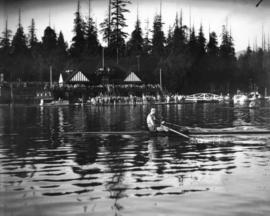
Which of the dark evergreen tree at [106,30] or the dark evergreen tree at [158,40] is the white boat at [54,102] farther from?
the dark evergreen tree at [158,40]

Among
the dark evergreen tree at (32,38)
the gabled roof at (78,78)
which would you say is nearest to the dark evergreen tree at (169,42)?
the gabled roof at (78,78)

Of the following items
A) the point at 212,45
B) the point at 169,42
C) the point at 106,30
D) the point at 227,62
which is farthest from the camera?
the point at 212,45

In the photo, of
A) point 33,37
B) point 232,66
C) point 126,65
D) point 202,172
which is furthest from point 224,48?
point 202,172

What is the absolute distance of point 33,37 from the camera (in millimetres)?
90125

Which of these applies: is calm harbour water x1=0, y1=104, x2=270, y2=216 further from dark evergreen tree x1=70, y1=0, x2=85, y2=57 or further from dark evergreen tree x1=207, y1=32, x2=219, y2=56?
dark evergreen tree x1=207, y1=32, x2=219, y2=56

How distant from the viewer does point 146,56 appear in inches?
3516

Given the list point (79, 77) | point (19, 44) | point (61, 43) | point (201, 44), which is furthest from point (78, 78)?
point (201, 44)

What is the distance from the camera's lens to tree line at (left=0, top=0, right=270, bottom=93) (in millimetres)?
81250

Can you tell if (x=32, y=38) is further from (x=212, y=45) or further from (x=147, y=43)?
(x=212, y=45)

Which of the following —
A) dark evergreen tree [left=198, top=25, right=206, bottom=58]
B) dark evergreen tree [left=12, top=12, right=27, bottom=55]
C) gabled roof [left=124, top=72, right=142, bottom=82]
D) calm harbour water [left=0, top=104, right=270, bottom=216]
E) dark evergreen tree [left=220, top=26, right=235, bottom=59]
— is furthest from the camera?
dark evergreen tree [left=220, top=26, right=235, bottom=59]

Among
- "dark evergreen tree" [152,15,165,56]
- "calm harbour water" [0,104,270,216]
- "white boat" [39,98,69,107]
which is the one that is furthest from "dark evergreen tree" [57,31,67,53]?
"calm harbour water" [0,104,270,216]

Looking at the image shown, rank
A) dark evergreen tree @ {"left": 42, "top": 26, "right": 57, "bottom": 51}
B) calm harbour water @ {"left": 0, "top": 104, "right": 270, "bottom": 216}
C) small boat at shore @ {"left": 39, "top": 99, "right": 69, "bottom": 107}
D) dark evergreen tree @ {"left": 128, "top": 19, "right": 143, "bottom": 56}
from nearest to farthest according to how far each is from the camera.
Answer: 1. calm harbour water @ {"left": 0, "top": 104, "right": 270, "bottom": 216}
2. small boat at shore @ {"left": 39, "top": 99, "right": 69, "bottom": 107}
3. dark evergreen tree @ {"left": 42, "top": 26, "right": 57, "bottom": 51}
4. dark evergreen tree @ {"left": 128, "top": 19, "right": 143, "bottom": 56}

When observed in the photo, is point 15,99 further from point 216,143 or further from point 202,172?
point 202,172

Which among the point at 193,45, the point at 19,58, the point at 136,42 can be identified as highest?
the point at 136,42
